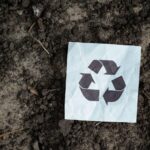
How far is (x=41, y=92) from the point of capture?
5.20 ft

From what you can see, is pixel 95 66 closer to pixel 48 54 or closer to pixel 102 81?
pixel 102 81

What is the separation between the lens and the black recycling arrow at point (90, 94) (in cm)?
159

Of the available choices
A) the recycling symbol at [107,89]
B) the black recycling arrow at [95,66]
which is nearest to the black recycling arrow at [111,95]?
the recycling symbol at [107,89]

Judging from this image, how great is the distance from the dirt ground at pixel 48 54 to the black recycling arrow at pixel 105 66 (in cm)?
9

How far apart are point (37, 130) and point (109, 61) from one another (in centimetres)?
43

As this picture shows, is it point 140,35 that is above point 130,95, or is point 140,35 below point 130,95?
above

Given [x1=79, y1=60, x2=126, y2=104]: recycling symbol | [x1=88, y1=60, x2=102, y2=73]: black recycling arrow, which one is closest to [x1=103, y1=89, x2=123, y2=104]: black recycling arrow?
[x1=79, y1=60, x2=126, y2=104]: recycling symbol

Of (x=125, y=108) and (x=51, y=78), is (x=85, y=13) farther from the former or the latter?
(x=125, y=108)

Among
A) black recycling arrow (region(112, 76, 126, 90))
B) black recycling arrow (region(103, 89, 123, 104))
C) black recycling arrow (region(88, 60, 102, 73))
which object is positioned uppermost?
black recycling arrow (region(88, 60, 102, 73))

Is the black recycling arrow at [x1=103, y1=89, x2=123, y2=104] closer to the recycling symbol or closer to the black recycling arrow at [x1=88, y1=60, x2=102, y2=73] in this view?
the recycling symbol

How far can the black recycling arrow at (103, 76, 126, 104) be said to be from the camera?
160 cm

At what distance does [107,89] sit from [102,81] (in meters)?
0.04

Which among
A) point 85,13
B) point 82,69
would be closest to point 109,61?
point 82,69

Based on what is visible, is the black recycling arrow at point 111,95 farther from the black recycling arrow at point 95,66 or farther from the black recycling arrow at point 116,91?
the black recycling arrow at point 95,66
